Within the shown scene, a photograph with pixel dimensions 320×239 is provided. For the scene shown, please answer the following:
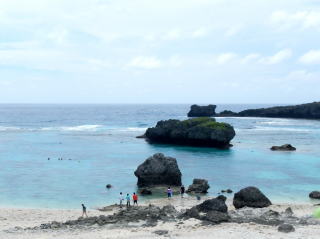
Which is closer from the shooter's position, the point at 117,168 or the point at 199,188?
the point at 199,188

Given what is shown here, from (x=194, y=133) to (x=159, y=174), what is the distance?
38.4 metres

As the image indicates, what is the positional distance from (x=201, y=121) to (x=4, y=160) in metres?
36.9

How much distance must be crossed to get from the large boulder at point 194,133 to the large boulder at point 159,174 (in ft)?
119

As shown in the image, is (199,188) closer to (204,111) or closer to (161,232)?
(161,232)

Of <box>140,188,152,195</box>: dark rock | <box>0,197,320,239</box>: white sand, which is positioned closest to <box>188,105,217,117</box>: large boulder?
<box>140,188,152,195</box>: dark rock

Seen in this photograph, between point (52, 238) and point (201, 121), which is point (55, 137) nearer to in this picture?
point (201, 121)

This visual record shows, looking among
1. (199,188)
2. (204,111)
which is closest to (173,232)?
(199,188)

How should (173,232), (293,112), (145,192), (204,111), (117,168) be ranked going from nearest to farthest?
(173,232) < (145,192) < (117,168) < (293,112) < (204,111)

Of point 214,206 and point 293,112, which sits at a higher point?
point 293,112

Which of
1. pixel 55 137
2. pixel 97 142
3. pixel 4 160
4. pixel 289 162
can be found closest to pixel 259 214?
pixel 289 162

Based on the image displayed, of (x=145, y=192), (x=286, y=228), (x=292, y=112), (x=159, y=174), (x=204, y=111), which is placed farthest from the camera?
(x=204, y=111)

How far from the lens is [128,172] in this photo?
188 ft

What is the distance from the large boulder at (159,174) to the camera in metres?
47.6

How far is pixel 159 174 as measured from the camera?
47656mm
